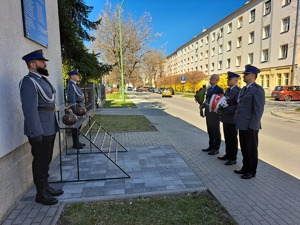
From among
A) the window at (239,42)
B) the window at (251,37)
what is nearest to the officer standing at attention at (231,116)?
the window at (251,37)

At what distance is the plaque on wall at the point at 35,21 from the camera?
3836 mm

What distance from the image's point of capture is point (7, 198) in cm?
301

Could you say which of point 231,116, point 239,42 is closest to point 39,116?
point 231,116

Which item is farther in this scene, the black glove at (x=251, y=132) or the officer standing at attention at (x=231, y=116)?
the officer standing at attention at (x=231, y=116)

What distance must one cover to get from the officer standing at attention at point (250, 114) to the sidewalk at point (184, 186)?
0.42m

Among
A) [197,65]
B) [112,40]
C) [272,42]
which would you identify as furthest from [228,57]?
[112,40]

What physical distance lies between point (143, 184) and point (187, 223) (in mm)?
1203

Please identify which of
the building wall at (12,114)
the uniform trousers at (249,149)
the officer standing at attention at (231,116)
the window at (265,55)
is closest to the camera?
the building wall at (12,114)

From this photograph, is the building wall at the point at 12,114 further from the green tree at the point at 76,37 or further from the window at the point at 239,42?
the window at the point at 239,42

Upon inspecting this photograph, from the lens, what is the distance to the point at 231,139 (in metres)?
4.84

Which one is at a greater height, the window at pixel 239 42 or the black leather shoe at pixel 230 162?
the window at pixel 239 42

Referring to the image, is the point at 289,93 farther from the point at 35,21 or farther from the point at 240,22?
the point at 35,21

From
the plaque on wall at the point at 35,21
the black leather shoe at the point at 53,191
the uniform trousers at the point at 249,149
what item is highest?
the plaque on wall at the point at 35,21

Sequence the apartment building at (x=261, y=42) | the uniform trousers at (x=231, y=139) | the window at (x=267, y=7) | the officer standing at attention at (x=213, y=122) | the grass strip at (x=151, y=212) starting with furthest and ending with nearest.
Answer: the window at (x=267, y=7) < the apartment building at (x=261, y=42) < the officer standing at attention at (x=213, y=122) < the uniform trousers at (x=231, y=139) < the grass strip at (x=151, y=212)
